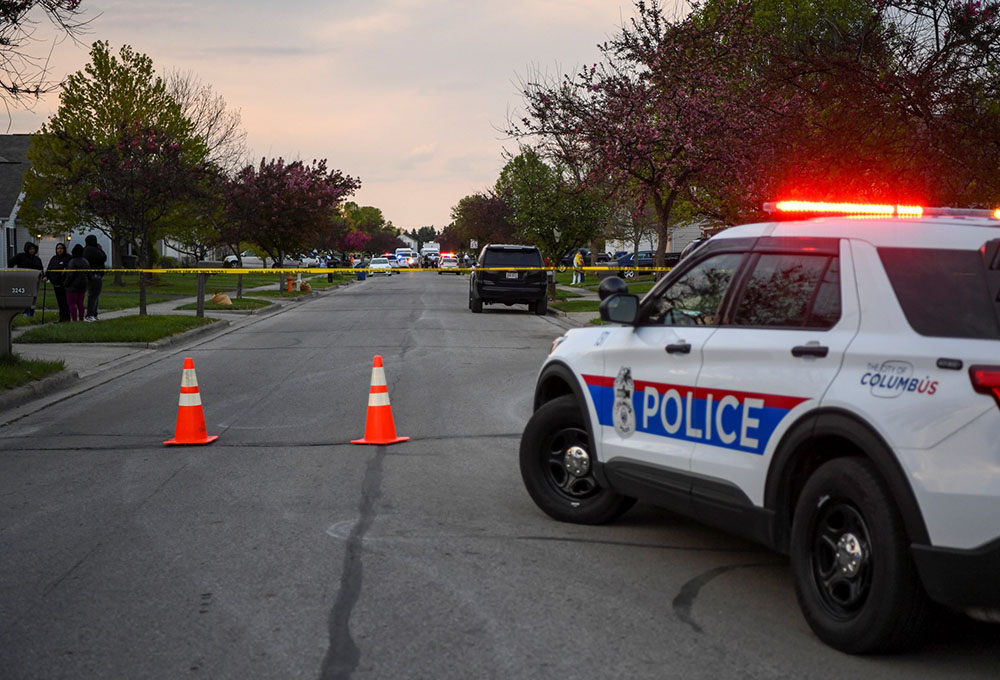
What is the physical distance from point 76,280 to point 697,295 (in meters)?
19.5

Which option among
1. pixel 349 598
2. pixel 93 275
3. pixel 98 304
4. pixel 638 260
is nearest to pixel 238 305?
pixel 98 304

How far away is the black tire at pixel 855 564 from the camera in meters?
4.56

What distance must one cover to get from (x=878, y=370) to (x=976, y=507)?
0.69m

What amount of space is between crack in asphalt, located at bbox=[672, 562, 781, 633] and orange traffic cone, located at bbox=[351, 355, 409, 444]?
4.52 metres

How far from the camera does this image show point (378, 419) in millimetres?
10234

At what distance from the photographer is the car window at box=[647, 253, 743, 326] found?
601 centimetres

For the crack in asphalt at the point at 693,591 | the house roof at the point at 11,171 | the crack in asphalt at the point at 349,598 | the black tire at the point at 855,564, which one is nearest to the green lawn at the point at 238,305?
the house roof at the point at 11,171

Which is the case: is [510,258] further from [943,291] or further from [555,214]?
[943,291]

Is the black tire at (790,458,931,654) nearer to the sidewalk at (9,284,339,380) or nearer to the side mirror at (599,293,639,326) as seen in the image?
the side mirror at (599,293,639,326)

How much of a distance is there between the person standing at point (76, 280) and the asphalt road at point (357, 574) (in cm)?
1243

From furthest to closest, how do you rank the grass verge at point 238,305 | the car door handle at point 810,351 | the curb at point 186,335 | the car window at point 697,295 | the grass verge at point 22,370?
the grass verge at point 238,305 → the curb at point 186,335 → the grass verge at point 22,370 → the car window at point 697,295 → the car door handle at point 810,351

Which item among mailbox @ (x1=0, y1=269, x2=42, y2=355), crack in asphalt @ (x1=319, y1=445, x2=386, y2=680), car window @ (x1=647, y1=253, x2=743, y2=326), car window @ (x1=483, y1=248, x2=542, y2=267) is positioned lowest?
crack in asphalt @ (x1=319, y1=445, x2=386, y2=680)

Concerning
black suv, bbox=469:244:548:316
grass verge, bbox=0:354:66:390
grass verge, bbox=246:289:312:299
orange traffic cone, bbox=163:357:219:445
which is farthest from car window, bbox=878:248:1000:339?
grass verge, bbox=246:289:312:299

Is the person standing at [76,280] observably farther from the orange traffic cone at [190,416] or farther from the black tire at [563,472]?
the black tire at [563,472]
